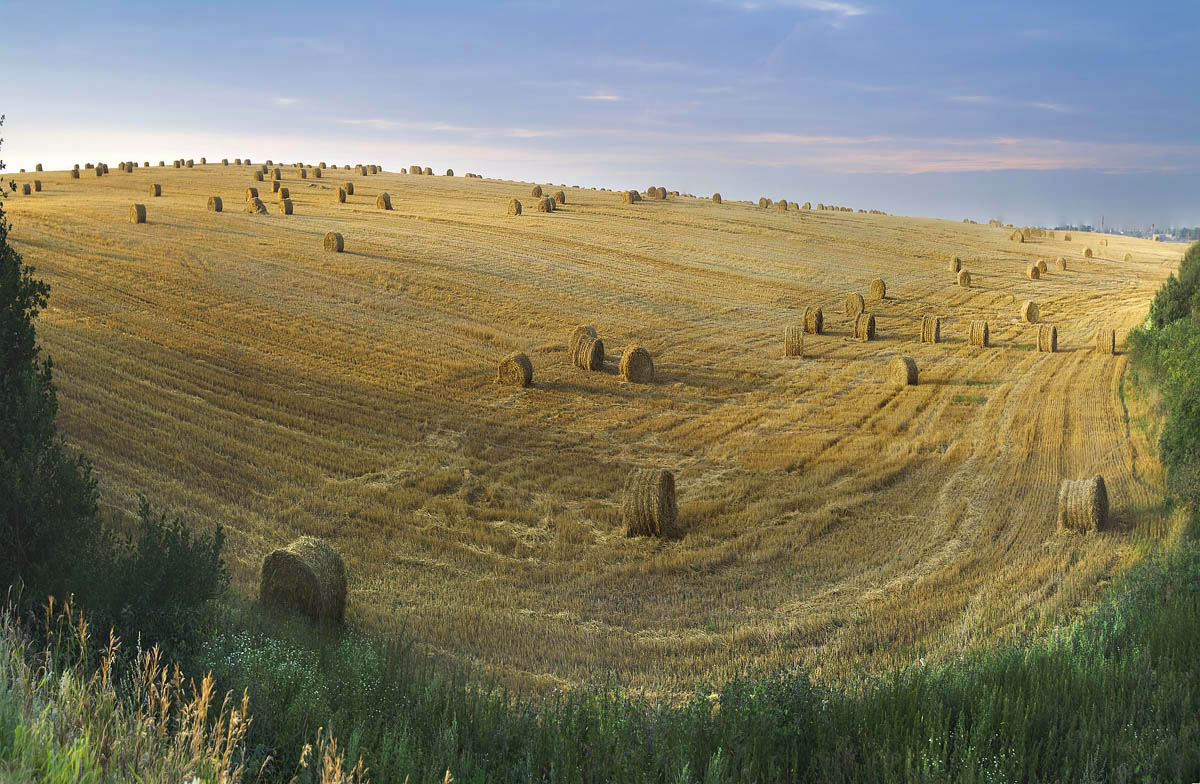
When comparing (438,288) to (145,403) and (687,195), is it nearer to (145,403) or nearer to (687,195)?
(145,403)

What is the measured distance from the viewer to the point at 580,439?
18.6m

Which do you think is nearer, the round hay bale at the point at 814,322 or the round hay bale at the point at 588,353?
the round hay bale at the point at 588,353

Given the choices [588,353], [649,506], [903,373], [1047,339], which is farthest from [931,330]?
[649,506]

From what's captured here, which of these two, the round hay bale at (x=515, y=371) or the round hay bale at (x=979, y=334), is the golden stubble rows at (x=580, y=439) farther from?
the round hay bale at (x=979, y=334)

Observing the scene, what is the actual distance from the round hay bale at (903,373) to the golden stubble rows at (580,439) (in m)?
0.77

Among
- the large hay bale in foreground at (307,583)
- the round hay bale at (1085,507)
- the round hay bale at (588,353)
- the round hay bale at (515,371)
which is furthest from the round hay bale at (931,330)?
the large hay bale in foreground at (307,583)

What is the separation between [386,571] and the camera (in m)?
12.0

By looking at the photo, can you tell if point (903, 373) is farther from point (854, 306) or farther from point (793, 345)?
point (854, 306)

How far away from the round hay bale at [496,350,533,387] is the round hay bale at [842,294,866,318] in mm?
17154

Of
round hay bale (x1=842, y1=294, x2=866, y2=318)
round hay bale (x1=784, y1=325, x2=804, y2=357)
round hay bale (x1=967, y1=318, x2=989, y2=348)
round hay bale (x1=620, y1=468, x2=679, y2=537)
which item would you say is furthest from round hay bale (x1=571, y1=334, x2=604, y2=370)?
round hay bale (x1=842, y1=294, x2=866, y2=318)

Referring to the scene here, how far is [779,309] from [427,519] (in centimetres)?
2253

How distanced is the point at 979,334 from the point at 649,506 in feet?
66.6

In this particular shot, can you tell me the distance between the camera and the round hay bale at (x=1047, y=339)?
1116 inches

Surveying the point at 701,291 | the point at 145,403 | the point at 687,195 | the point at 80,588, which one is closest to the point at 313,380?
the point at 145,403
